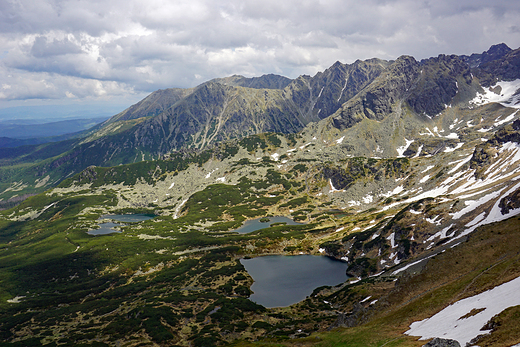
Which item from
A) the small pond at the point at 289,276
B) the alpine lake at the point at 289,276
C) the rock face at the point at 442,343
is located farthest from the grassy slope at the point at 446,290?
the small pond at the point at 289,276

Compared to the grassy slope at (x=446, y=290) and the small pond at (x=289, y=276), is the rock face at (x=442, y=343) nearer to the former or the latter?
the grassy slope at (x=446, y=290)

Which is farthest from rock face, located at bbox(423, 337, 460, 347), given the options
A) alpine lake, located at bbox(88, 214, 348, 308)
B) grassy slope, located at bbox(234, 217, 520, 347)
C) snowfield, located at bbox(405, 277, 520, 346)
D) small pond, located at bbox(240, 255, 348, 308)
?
small pond, located at bbox(240, 255, 348, 308)

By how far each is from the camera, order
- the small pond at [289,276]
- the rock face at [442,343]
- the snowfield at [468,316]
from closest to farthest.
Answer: the rock face at [442,343]
the snowfield at [468,316]
the small pond at [289,276]

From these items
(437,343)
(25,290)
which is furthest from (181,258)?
(437,343)

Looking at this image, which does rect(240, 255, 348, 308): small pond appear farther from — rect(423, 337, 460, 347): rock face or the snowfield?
rect(423, 337, 460, 347): rock face

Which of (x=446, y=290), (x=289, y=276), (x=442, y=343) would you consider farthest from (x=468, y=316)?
(x=289, y=276)
